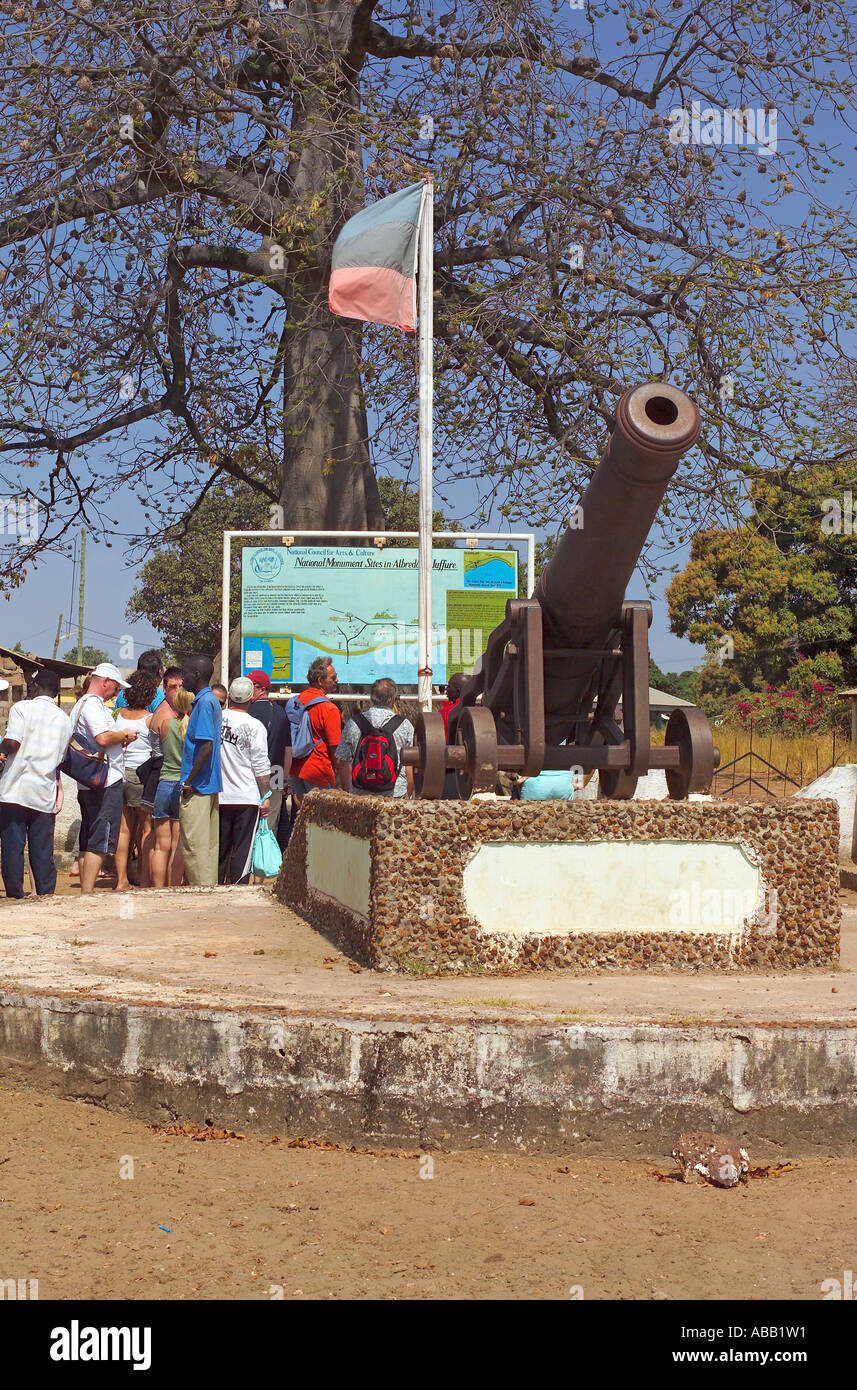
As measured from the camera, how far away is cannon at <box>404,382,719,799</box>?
5.62 m

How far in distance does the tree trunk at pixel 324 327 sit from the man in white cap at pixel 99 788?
4799 mm

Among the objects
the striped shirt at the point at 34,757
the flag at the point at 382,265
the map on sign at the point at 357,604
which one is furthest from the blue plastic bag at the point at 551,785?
the flag at the point at 382,265

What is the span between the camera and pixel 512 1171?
389cm

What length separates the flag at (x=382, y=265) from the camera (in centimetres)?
1041

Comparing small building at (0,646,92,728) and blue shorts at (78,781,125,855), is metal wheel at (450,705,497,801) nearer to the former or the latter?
blue shorts at (78,781,125,855)

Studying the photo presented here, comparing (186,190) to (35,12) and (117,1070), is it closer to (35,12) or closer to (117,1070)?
(35,12)

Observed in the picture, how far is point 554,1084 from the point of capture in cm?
→ 402

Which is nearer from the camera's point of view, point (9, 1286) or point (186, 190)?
point (9, 1286)

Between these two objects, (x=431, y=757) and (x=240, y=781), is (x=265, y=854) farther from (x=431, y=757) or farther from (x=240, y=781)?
(x=431, y=757)

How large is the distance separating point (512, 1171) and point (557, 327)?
9.87 meters

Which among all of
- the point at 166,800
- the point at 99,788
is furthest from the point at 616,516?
the point at 99,788

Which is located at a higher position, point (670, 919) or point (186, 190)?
point (186, 190)

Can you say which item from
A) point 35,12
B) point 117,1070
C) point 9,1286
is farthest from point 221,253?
point 9,1286

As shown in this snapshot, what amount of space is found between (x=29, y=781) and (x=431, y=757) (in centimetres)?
341
